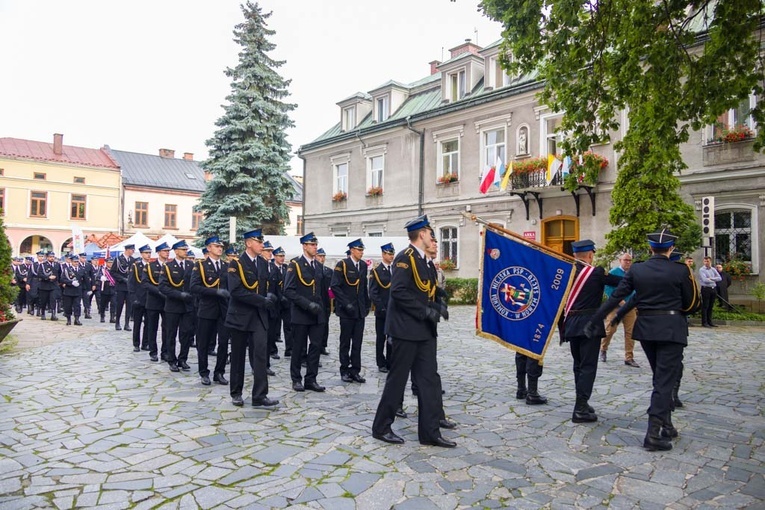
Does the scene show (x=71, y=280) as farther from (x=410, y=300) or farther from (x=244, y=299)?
(x=410, y=300)

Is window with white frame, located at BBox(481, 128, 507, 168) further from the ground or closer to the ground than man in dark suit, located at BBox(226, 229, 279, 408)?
further from the ground

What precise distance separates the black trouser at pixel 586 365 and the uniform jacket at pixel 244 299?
385 centimetres

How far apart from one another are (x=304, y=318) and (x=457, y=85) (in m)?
22.1

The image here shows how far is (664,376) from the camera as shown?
5.65 m

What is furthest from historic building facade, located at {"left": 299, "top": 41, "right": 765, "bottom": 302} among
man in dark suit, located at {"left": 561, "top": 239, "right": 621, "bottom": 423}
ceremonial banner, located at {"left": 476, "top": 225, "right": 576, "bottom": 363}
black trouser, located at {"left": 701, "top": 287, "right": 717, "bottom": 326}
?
ceremonial banner, located at {"left": 476, "top": 225, "right": 576, "bottom": 363}

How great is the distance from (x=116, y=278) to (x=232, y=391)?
34.0 ft

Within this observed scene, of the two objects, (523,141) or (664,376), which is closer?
(664,376)

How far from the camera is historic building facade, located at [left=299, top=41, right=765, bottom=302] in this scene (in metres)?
18.5

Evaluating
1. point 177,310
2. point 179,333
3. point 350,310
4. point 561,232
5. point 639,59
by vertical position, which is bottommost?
point 179,333

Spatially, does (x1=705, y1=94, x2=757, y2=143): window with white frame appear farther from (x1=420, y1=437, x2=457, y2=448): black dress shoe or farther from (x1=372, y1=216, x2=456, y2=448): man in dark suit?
(x1=420, y1=437, x2=457, y2=448): black dress shoe

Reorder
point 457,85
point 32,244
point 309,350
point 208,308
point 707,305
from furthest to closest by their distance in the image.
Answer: point 32,244 < point 457,85 < point 707,305 < point 208,308 < point 309,350

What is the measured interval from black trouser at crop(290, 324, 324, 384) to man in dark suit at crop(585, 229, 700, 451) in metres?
3.95

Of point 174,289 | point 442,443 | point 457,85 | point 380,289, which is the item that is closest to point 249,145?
point 457,85

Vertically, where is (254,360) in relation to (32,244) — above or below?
below
